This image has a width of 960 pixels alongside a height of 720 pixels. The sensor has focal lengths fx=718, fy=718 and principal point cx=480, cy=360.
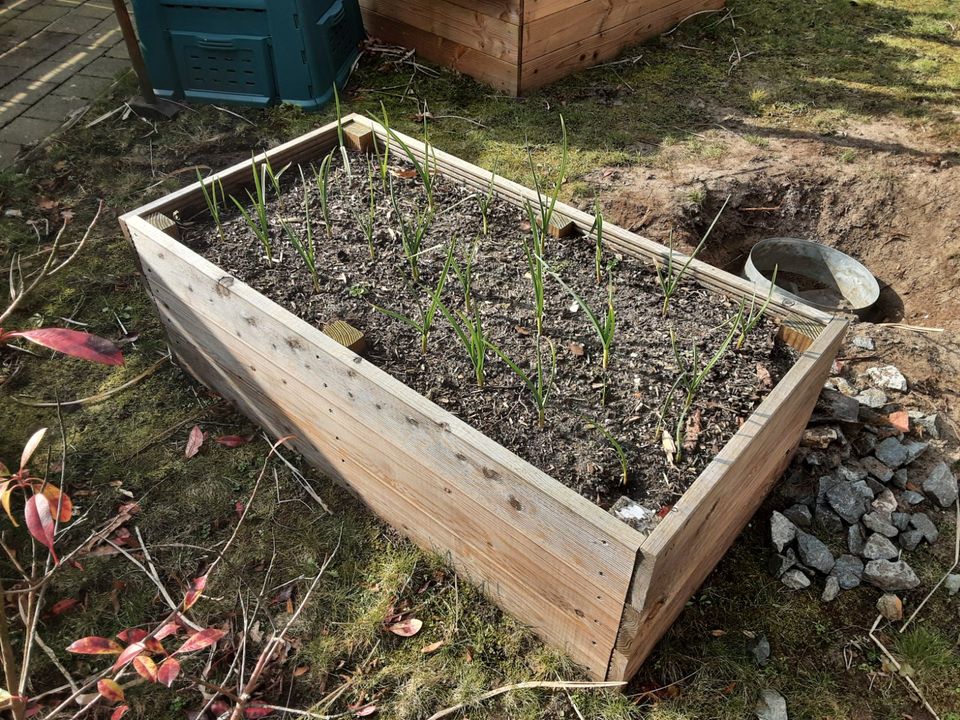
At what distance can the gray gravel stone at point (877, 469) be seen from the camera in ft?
7.31

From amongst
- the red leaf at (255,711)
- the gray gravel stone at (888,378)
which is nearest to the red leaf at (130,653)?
the red leaf at (255,711)

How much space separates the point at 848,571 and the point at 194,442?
2067 mm

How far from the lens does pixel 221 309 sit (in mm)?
2098

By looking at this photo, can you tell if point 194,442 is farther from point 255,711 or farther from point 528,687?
point 528,687

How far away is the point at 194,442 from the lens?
241 centimetres

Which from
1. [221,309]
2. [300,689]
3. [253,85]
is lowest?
[300,689]

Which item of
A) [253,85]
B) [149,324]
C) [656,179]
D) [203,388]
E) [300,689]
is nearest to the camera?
[300,689]

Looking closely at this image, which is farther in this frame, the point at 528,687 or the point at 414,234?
the point at 414,234

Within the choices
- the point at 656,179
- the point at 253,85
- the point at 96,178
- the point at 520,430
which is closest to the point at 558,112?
the point at 656,179

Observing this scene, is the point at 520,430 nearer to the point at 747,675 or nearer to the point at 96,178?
the point at 747,675

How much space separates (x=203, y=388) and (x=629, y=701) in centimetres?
178

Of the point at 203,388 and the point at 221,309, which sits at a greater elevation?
the point at 221,309

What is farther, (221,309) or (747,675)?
Result: (221,309)

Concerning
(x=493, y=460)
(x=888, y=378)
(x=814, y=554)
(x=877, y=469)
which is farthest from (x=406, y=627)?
(x=888, y=378)
